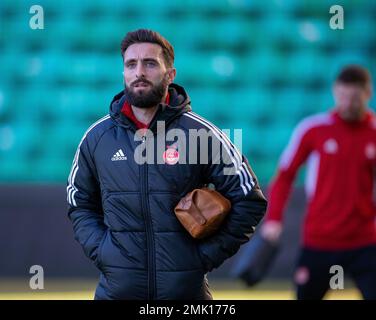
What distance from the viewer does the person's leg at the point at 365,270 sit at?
6133 mm

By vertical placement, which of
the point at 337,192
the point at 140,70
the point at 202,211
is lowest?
the point at 337,192

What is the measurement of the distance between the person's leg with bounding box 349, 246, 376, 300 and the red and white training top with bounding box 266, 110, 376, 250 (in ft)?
0.21

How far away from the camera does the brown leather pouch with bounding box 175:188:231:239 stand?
4.43m

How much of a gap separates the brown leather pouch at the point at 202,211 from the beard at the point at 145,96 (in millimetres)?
430

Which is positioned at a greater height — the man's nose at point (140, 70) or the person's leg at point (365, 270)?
the man's nose at point (140, 70)

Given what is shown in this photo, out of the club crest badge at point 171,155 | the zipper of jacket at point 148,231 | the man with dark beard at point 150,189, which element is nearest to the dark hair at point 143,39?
the man with dark beard at point 150,189

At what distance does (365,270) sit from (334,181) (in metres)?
0.59

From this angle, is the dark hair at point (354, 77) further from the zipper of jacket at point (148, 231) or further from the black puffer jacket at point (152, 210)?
the zipper of jacket at point (148, 231)

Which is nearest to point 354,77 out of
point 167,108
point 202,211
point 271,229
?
point 271,229

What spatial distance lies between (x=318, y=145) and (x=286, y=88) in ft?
A: 13.8

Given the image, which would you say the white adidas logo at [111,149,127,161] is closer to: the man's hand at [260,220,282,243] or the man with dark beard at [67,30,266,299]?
the man with dark beard at [67,30,266,299]

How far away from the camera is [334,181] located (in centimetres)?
649

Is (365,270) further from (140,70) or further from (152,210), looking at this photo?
(140,70)
